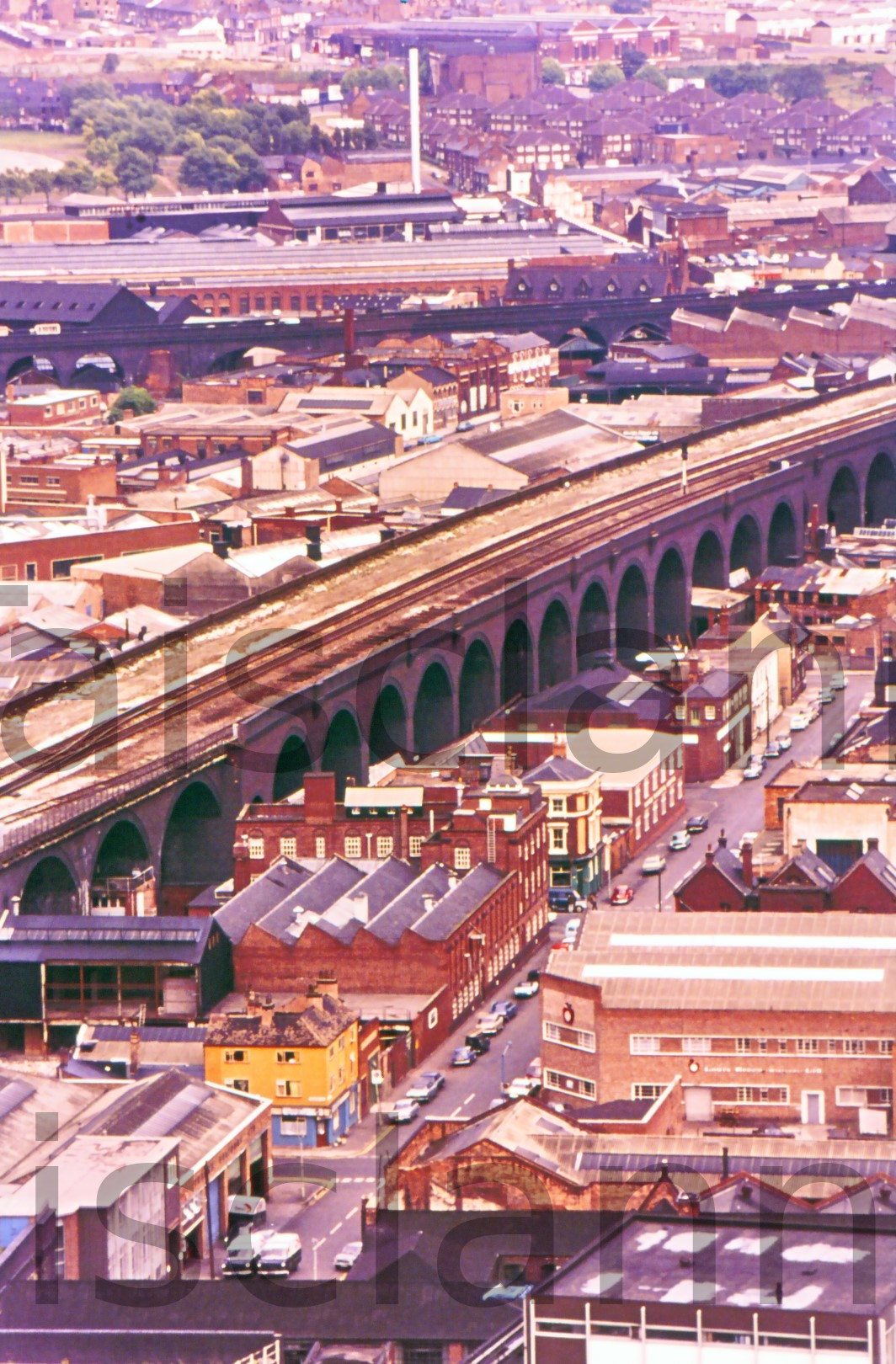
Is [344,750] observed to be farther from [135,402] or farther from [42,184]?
[42,184]

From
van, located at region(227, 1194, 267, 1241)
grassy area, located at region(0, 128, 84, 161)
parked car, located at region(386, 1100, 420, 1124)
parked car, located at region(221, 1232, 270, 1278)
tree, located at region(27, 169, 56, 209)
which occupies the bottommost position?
parked car, located at region(386, 1100, 420, 1124)

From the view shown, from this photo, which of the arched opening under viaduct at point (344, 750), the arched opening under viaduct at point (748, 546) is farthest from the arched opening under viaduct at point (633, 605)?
the arched opening under viaduct at point (344, 750)

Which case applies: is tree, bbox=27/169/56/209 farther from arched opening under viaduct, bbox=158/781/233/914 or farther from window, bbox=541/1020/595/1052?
window, bbox=541/1020/595/1052

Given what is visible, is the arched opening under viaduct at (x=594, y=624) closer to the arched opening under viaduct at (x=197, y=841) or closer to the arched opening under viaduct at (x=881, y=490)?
the arched opening under viaduct at (x=197, y=841)

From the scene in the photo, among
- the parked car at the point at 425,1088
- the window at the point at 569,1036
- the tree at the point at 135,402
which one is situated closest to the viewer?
the window at the point at 569,1036

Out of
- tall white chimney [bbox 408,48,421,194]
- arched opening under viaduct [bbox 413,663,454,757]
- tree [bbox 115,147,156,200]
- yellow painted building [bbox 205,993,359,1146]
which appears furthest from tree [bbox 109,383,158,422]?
yellow painted building [bbox 205,993,359,1146]
